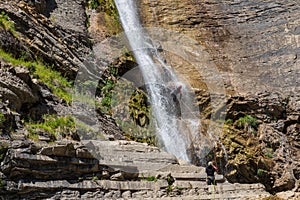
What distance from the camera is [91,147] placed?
35.1 ft

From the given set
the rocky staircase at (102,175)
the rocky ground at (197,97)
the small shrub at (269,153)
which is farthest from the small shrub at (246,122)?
the rocky staircase at (102,175)

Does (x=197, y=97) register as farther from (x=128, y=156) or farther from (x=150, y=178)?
(x=150, y=178)

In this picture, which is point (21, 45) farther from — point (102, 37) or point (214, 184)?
point (214, 184)

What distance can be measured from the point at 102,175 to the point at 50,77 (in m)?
5.63

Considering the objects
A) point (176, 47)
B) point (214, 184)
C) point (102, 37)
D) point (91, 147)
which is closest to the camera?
point (91, 147)

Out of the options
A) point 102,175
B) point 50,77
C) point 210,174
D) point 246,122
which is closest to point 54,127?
point 102,175

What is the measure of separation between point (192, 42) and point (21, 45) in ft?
34.6

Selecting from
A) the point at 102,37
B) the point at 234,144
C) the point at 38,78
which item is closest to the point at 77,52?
the point at 102,37

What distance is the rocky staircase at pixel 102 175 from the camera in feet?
30.9

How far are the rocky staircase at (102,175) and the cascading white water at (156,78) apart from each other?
482 centimetres

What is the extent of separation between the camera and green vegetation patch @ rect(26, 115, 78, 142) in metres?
11.3

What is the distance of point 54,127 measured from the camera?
12.3 meters

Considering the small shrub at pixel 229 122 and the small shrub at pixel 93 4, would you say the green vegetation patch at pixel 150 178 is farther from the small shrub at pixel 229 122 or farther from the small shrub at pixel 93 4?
the small shrub at pixel 93 4

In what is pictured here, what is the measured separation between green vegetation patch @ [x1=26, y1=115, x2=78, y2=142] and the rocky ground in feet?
0.21
